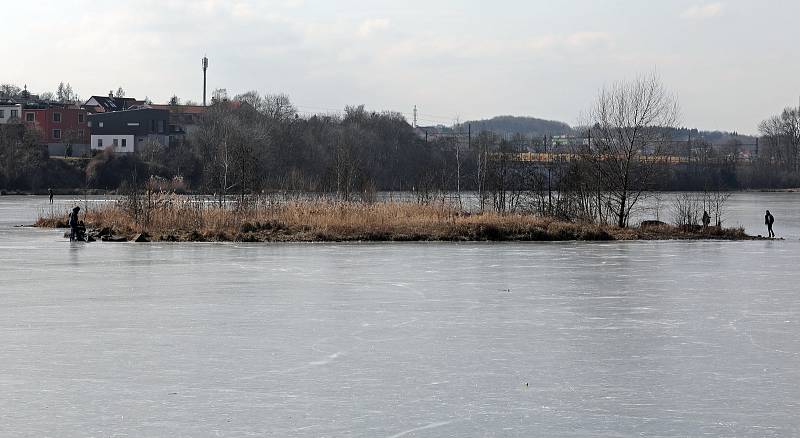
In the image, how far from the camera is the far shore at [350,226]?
2469cm

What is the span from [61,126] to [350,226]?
7954cm

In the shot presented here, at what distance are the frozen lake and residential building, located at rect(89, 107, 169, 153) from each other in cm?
7951

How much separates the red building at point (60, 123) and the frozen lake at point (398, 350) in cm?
8299

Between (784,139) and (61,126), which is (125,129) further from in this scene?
(784,139)

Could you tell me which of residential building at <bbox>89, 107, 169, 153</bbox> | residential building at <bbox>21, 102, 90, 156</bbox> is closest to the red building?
residential building at <bbox>21, 102, 90, 156</bbox>

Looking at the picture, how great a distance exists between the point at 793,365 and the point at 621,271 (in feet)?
27.0

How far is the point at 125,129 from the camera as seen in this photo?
95.1 m

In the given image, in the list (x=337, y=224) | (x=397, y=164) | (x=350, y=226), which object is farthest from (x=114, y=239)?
(x=397, y=164)

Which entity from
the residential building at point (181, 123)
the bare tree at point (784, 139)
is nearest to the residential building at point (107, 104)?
the residential building at point (181, 123)

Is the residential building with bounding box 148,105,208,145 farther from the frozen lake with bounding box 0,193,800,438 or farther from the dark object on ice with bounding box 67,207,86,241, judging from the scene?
the frozen lake with bounding box 0,193,800,438

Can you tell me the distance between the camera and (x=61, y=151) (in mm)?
94000

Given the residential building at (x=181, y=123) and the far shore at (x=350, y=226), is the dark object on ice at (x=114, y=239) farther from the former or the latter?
the residential building at (x=181, y=123)

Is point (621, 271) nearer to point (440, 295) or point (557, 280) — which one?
point (557, 280)

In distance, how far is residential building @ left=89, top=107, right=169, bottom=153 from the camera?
9444cm
